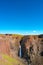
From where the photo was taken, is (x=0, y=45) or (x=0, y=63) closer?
(x=0, y=63)

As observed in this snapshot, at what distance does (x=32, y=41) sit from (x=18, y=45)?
8.24 meters

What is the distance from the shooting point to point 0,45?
144ft

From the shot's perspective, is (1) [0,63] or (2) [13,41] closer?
(1) [0,63]

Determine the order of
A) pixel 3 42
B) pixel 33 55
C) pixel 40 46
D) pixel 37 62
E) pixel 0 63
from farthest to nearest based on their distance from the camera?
pixel 40 46
pixel 33 55
pixel 3 42
pixel 37 62
pixel 0 63

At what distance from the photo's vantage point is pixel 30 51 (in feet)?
171

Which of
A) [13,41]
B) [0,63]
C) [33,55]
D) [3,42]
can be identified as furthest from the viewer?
[13,41]

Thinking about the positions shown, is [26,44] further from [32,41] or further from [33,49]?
[33,49]

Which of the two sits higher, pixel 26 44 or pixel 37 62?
pixel 26 44

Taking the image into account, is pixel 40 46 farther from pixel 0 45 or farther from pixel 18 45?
pixel 0 45

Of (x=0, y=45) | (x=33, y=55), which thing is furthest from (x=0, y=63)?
(x=33, y=55)

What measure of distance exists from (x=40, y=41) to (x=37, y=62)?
62.7ft

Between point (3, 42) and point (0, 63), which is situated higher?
point (3, 42)

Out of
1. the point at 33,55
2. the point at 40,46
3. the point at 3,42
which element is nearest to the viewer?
the point at 3,42

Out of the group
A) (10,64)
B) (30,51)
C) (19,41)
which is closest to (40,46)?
(30,51)
